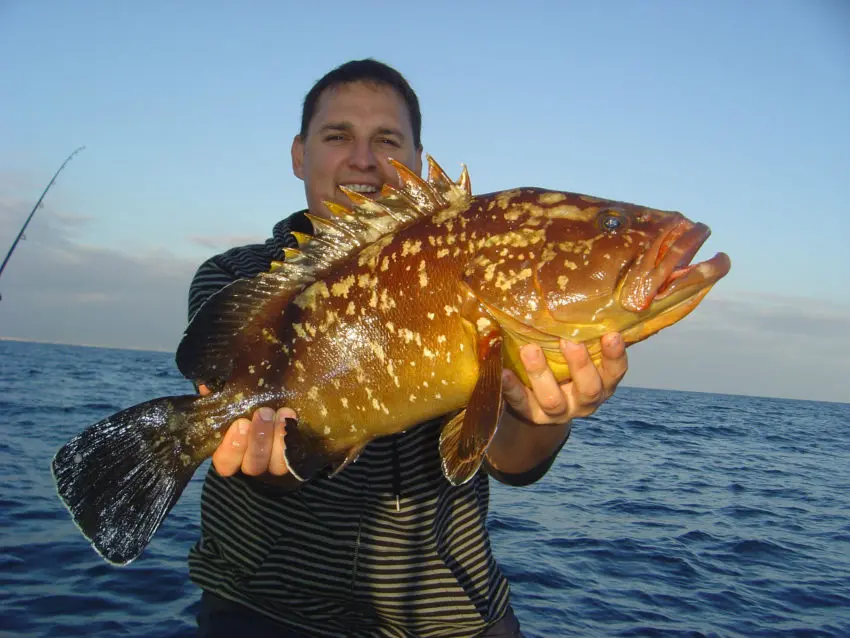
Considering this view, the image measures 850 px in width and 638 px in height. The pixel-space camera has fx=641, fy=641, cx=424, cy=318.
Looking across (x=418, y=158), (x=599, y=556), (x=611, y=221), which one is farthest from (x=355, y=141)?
(x=599, y=556)

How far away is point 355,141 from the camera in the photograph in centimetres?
→ 427

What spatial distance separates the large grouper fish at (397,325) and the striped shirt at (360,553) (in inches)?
18.6

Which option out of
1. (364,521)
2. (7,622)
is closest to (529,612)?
(364,521)

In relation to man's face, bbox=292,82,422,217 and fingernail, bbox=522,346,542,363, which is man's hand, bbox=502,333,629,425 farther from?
man's face, bbox=292,82,422,217

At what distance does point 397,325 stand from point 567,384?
31.9 inches

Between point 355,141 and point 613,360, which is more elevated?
point 355,141

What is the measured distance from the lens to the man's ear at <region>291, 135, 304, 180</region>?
465 cm

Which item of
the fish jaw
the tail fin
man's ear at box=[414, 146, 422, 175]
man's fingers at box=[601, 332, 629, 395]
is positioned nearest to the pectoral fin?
man's fingers at box=[601, 332, 629, 395]

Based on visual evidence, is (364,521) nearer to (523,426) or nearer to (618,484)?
(523,426)

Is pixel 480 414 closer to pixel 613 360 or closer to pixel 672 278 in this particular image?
pixel 613 360

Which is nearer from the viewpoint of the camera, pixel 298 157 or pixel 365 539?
pixel 365 539

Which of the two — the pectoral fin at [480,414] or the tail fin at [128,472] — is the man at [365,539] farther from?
the pectoral fin at [480,414]

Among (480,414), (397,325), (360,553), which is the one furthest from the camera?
(360,553)

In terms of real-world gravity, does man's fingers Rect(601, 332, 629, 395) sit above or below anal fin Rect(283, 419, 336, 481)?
above
